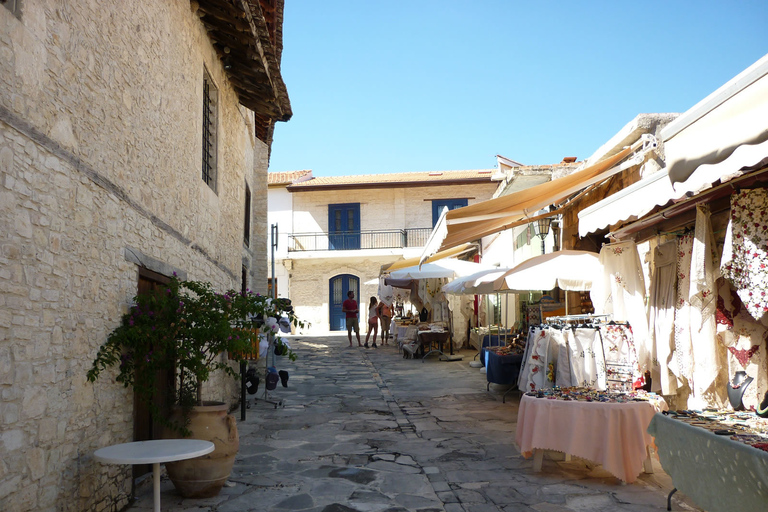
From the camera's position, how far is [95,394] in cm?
400

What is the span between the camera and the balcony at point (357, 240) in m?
26.7

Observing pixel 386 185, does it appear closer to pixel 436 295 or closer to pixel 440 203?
pixel 440 203

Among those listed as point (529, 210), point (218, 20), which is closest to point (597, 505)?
point (529, 210)

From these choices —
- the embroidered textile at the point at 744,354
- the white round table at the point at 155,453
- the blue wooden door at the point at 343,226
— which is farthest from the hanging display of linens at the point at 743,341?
the blue wooden door at the point at 343,226

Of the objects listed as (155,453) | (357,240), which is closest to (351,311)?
(357,240)

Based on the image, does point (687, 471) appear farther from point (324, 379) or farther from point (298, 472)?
point (324, 379)

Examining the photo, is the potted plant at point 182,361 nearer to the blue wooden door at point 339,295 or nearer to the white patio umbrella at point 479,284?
the white patio umbrella at point 479,284

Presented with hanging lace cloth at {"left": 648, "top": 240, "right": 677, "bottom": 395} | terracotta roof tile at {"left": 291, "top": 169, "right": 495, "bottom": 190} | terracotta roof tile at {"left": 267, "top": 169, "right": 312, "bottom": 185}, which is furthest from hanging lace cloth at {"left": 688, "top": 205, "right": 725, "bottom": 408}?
terracotta roof tile at {"left": 267, "top": 169, "right": 312, "bottom": 185}

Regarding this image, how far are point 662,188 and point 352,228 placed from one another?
2310 centimetres

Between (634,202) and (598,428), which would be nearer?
(598,428)

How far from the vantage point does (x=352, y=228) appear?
27.4 metres

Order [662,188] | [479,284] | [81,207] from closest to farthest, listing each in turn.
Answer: [81,207], [662,188], [479,284]

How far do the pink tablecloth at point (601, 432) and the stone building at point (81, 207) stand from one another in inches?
127

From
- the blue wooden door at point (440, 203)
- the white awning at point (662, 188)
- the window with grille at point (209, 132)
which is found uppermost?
the blue wooden door at point (440, 203)
